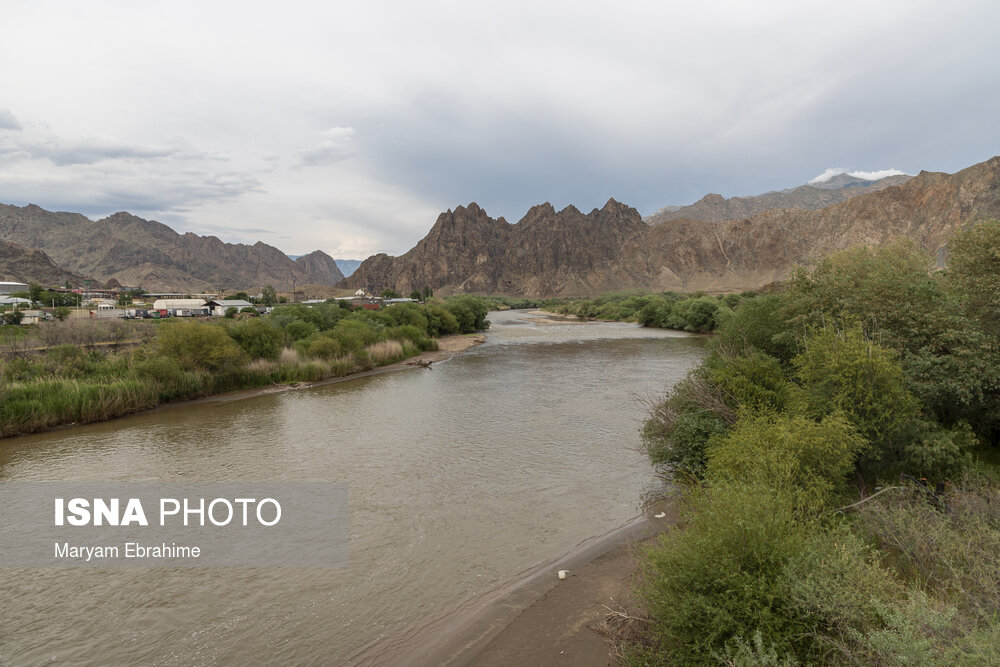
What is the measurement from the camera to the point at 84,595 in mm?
9578

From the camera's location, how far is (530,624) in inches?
316

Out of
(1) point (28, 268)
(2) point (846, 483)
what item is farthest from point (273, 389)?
(1) point (28, 268)

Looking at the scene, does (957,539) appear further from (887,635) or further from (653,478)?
(653,478)

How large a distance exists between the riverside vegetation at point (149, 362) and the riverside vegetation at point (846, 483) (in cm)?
2503

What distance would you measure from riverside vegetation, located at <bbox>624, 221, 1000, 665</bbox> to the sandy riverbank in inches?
40.2

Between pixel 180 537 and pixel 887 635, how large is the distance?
13.9 metres

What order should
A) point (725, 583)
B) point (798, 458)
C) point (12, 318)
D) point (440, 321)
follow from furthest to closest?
point (440, 321) → point (12, 318) → point (798, 458) → point (725, 583)

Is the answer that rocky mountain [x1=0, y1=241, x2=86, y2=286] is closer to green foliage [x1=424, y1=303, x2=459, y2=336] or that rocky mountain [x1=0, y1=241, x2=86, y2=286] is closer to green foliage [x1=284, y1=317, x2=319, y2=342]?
green foliage [x1=424, y1=303, x2=459, y2=336]

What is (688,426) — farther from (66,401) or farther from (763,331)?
(66,401)

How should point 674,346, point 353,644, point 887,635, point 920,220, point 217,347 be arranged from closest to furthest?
point 887,635, point 353,644, point 217,347, point 674,346, point 920,220

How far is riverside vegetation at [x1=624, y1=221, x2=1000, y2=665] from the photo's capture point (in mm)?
5164

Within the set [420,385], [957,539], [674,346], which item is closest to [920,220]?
[674,346]

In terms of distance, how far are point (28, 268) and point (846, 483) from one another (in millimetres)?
245669

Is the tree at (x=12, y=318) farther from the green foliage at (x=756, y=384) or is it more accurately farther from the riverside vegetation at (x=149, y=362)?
the green foliage at (x=756, y=384)
